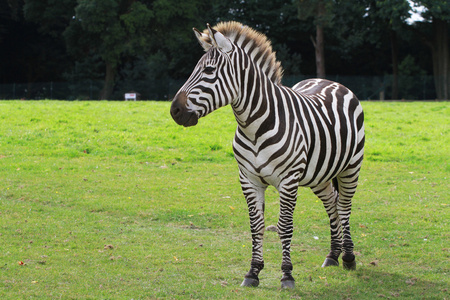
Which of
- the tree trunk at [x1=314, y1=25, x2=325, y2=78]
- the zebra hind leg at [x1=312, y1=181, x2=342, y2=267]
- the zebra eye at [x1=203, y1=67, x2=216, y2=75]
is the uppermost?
the tree trunk at [x1=314, y1=25, x2=325, y2=78]

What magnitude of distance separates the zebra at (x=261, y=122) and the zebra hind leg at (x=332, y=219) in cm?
44

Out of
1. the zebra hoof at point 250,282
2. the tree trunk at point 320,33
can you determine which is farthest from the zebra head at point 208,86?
the tree trunk at point 320,33

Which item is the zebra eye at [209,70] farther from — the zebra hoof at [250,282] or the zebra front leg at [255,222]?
the zebra hoof at [250,282]

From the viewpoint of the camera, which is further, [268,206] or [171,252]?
[268,206]

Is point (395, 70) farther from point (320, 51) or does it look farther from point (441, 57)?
point (320, 51)

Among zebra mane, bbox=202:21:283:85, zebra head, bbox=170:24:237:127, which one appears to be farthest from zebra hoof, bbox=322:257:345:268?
zebra head, bbox=170:24:237:127

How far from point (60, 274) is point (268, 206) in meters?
5.39

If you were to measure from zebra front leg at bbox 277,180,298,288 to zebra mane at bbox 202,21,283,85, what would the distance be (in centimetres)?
142

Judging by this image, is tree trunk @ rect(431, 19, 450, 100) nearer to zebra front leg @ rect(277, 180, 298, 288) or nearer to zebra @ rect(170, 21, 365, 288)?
zebra @ rect(170, 21, 365, 288)

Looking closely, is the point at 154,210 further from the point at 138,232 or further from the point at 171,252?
the point at 171,252

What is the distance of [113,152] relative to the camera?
645 inches

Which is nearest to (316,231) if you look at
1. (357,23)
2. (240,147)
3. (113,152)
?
(240,147)

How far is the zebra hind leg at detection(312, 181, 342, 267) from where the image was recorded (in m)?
7.34

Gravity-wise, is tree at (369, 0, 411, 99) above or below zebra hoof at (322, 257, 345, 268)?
above
